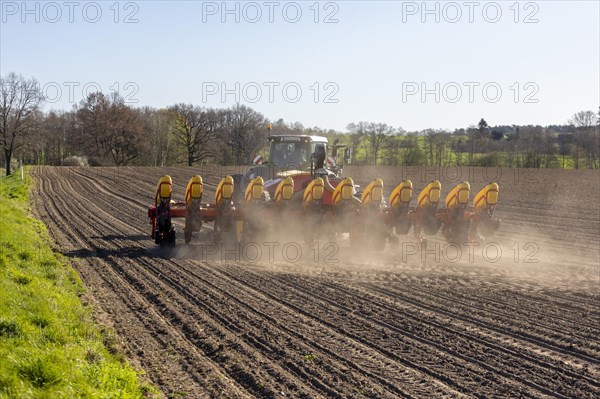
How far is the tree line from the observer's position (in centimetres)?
5256

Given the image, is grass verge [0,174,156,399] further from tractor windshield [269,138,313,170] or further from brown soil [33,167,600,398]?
tractor windshield [269,138,313,170]

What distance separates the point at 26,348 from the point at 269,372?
7.47 ft

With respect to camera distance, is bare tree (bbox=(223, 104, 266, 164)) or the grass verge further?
bare tree (bbox=(223, 104, 266, 164))

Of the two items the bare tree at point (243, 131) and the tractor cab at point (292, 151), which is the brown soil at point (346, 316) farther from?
the bare tree at point (243, 131)

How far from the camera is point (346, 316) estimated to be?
8.32m

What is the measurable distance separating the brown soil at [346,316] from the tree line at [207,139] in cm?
3624

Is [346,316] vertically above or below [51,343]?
below

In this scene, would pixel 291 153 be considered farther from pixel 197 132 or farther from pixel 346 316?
pixel 197 132

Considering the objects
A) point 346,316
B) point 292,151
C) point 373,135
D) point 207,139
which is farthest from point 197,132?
point 346,316

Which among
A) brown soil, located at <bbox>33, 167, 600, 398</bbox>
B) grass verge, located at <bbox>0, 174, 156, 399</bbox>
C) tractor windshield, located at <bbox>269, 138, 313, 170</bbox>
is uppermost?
tractor windshield, located at <bbox>269, 138, 313, 170</bbox>

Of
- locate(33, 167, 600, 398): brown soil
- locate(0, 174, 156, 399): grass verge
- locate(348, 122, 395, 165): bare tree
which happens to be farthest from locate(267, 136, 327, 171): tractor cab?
locate(348, 122, 395, 165): bare tree

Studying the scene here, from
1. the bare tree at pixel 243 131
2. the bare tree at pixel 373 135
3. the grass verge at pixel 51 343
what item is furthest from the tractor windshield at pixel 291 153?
the bare tree at pixel 373 135

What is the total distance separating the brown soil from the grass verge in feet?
1.27

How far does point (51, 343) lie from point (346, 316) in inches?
148
